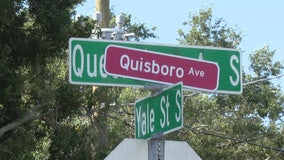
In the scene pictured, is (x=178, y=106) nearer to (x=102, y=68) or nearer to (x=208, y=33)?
(x=102, y=68)

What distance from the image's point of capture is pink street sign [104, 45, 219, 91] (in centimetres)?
378

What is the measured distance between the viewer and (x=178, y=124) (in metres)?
3.51

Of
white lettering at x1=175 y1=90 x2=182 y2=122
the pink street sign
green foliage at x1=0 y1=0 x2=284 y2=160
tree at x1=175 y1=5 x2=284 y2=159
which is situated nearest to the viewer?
white lettering at x1=175 y1=90 x2=182 y2=122

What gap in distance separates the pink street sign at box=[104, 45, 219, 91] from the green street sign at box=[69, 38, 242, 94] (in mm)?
37

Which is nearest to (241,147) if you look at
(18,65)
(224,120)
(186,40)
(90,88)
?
(224,120)

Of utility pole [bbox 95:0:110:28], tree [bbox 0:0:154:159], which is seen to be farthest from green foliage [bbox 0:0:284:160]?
utility pole [bbox 95:0:110:28]

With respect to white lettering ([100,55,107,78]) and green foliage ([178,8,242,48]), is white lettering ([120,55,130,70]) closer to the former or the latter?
white lettering ([100,55,107,78])

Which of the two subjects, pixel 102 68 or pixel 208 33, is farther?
pixel 208 33

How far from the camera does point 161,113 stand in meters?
3.68

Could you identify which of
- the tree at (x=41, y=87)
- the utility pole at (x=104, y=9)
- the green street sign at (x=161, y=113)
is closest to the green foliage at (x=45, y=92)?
the tree at (x=41, y=87)

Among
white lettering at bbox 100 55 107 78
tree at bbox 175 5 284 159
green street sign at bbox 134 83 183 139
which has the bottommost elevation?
tree at bbox 175 5 284 159

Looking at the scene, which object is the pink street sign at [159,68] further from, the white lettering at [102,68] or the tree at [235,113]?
the tree at [235,113]

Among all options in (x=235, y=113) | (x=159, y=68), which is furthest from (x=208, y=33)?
(x=159, y=68)

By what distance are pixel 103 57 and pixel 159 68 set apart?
343 mm
